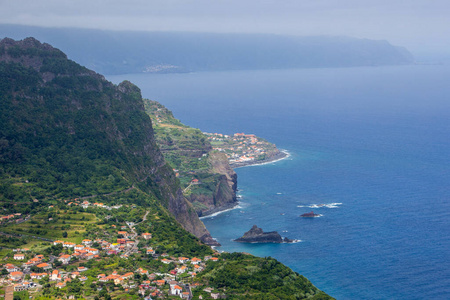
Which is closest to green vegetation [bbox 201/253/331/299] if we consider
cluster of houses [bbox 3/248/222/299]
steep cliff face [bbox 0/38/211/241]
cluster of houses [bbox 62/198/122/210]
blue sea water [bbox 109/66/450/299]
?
cluster of houses [bbox 3/248/222/299]

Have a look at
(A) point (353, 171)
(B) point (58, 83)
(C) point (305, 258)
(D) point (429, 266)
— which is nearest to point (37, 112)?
(B) point (58, 83)

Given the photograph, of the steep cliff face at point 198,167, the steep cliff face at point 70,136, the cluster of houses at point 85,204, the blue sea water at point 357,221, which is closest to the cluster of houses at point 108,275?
the cluster of houses at point 85,204

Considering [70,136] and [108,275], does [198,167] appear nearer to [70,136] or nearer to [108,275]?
[70,136]

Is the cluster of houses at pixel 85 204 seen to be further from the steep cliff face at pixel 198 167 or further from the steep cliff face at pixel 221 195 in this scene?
the steep cliff face at pixel 221 195

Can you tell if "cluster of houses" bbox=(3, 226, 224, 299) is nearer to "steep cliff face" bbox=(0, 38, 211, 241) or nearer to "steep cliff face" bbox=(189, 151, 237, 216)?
"steep cliff face" bbox=(0, 38, 211, 241)

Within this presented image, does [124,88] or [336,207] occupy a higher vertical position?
[124,88]

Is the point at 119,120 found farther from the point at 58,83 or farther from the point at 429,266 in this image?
the point at 429,266
